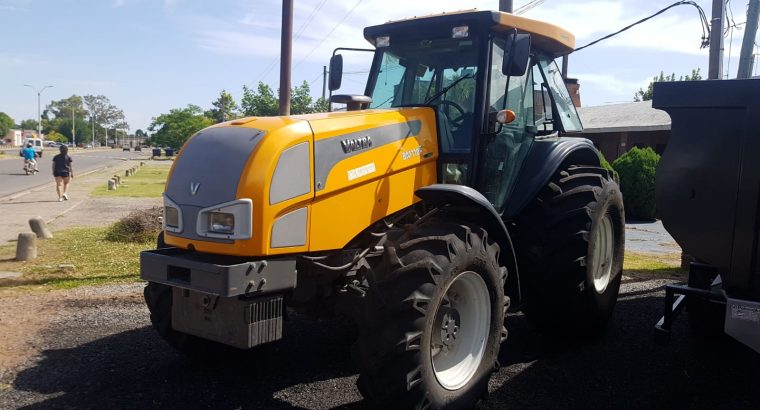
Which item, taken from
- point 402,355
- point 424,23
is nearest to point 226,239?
point 402,355

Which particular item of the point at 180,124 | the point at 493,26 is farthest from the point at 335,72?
the point at 180,124

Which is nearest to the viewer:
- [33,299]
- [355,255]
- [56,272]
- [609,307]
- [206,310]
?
[206,310]

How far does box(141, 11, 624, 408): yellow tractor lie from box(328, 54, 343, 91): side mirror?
0.06 ft

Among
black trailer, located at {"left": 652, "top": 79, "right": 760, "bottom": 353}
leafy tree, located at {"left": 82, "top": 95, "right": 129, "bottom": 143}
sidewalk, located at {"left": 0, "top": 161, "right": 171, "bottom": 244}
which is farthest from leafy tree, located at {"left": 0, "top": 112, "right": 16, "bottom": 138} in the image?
black trailer, located at {"left": 652, "top": 79, "right": 760, "bottom": 353}

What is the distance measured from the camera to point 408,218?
4.38 metres

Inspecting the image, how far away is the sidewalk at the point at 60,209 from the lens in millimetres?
12508

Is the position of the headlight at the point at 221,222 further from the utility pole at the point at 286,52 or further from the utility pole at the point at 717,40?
the utility pole at the point at 717,40

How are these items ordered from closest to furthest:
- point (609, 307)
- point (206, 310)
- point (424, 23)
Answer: point (206, 310), point (424, 23), point (609, 307)

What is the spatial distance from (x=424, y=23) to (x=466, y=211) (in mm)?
1688

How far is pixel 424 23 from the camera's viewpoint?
484 centimetres

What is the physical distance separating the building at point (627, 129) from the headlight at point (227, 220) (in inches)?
739

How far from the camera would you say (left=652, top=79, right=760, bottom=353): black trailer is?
149 inches

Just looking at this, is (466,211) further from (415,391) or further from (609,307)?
(609,307)

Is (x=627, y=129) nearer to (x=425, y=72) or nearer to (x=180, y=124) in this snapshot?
(x=425, y=72)
